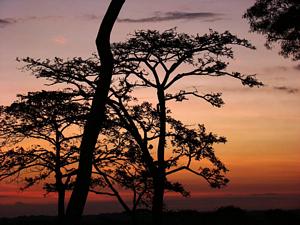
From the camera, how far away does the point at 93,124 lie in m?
15.2

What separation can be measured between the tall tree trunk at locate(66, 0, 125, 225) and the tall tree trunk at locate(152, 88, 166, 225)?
924 cm

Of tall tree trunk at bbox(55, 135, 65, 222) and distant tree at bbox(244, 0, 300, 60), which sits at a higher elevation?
distant tree at bbox(244, 0, 300, 60)

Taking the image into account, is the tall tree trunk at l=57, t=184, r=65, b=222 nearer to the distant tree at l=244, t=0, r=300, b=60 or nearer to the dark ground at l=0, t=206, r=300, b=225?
the dark ground at l=0, t=206, r=300, b=225

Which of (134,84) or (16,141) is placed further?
(16,141)

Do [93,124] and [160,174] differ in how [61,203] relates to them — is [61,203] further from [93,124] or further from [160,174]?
[93,124]

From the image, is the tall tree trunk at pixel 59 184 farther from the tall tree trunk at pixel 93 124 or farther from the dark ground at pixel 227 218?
the tall tree trunk at pixel 93 124

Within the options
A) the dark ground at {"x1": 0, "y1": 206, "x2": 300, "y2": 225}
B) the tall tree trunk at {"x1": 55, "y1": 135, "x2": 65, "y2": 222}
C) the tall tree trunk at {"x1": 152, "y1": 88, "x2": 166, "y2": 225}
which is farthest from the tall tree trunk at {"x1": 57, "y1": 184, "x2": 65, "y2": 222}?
the tall tree trunk at {"x1": 152, "y1": 88, "x2": 166, "y2": 225}

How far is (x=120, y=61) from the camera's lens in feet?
81.8

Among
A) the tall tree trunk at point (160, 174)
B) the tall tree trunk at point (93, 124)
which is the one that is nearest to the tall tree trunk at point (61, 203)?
the tall tree trunk at point (160, 174)

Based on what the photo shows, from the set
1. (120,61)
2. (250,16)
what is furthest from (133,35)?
(250,16)

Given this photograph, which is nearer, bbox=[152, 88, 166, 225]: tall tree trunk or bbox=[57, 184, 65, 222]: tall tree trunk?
bbox=[152, 88, 166, 225]: tall tree trunk

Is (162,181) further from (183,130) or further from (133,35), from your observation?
(133,35)

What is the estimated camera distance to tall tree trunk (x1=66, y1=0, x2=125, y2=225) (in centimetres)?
1475

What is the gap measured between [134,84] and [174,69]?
7.67 feet
